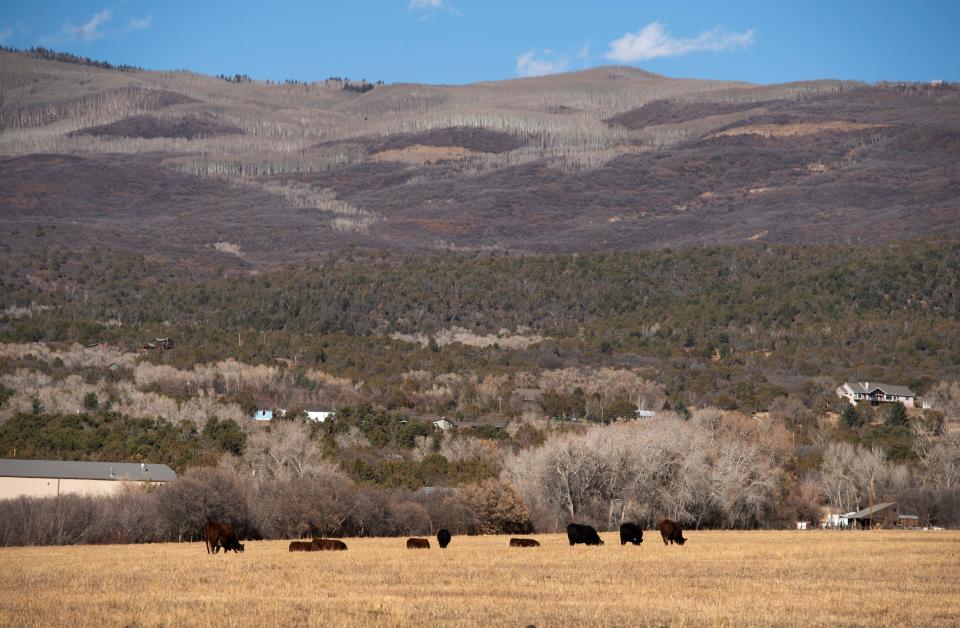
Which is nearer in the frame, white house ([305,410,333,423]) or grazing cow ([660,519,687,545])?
grazing cow ([660,519,687,545])

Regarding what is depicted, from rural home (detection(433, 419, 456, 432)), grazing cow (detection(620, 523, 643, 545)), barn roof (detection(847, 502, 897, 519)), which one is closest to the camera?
grazing cow (detection(620, 523, 643, 545))

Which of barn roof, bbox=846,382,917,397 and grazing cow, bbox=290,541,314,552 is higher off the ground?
grazing cow, bbox=290,541,314,552

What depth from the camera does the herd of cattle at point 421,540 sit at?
144 feet

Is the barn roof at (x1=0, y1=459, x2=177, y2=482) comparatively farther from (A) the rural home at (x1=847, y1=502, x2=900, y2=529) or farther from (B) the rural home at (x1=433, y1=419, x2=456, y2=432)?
(A) the rural home at (x1=847, y1=502, x2=900, y2=529)

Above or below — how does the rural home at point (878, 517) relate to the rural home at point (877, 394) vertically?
below

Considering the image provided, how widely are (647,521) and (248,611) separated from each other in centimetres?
4340

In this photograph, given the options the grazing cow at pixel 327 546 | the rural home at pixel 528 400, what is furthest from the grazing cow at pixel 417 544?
the rural home at pixel 528 400

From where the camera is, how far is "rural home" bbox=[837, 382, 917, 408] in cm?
12200

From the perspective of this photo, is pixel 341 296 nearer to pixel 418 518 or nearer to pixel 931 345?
pixel 931 345

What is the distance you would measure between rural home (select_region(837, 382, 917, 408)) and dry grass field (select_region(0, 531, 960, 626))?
78551 millimetres

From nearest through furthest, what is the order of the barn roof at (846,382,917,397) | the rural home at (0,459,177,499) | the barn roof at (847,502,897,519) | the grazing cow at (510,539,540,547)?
the grazing cow at (510,539,540,547), the rural home at (0,459,177,499), the barn roof at (847,502,897,519), the barn roof at (846,382,917,397)

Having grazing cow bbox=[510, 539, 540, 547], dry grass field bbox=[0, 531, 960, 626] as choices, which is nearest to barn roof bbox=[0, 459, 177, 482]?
dry grass field bbox=[0, 531, 960, 626]

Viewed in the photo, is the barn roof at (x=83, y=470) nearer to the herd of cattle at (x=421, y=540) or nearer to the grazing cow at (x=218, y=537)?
the herd of cattle at (x=421, y=540)

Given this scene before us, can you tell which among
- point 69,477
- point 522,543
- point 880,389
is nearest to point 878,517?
point 522,543
